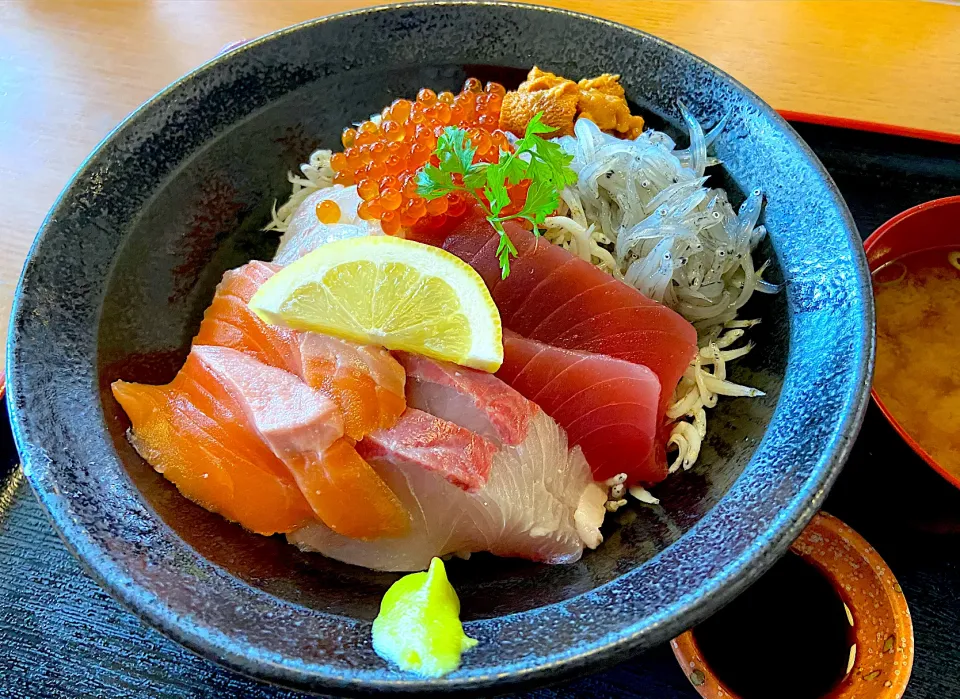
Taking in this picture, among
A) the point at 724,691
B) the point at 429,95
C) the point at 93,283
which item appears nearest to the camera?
the point at 724,691

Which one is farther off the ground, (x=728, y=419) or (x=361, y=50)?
(x=361, y=50)

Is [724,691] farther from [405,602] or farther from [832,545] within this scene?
[405,602]

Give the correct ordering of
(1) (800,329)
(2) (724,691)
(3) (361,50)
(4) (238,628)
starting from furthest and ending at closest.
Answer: (3) (361,50), (1) (800,329), (2) (724,691), (4) (238,628)

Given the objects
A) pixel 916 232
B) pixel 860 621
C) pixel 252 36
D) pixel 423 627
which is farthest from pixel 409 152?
pixel 252 36

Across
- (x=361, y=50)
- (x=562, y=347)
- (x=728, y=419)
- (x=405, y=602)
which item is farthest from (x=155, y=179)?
(x=728, y=419)

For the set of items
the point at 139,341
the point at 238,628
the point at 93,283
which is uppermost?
the point at 93,283

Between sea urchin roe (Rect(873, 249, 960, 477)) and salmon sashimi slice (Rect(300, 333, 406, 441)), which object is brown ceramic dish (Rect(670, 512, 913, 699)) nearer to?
sea urchin roe (Rect(873, 249, 960, 477))

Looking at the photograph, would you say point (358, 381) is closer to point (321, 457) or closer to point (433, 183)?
point (321, 457)
